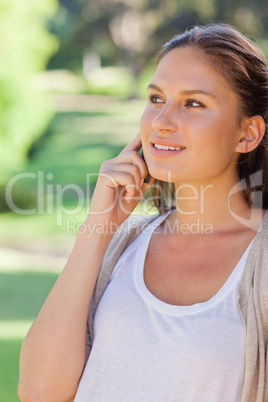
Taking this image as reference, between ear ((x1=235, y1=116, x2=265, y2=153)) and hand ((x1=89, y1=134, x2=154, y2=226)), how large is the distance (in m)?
0.36

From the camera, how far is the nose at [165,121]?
1.94 metres

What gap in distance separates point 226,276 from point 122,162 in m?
0.59

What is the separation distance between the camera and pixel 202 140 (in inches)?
76.3

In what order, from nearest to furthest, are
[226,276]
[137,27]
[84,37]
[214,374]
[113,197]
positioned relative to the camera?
[214,374] → [226,276] → [113,197] → [137,27] → [84,37]

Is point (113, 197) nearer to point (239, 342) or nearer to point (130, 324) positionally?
point (130, 324)

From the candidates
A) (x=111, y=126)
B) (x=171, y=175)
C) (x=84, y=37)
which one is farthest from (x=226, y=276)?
(x=84, y=37)

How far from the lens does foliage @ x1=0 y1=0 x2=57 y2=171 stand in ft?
29.6

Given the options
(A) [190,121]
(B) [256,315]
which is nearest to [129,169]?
(A) [190,121]

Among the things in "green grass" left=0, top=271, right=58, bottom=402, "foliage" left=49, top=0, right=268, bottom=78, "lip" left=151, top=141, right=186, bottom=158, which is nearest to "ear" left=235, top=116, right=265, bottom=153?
"lip" left=151, top=141, right=186, bottom=158

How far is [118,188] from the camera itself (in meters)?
2.20

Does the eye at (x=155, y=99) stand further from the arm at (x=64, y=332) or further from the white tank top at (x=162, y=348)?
the white tank top at (x=162, y=348)

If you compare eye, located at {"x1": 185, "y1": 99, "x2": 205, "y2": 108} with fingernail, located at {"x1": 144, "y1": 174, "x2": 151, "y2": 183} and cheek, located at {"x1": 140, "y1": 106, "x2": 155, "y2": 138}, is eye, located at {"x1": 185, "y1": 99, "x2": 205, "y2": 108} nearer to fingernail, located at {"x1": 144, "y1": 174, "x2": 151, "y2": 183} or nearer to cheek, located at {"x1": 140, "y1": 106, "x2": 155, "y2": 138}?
cheek, located at {"x1": 140, "y1": 106, "x2": 155, "y2": 138}

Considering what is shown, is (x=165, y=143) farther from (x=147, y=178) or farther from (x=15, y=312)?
(x=15, y=312)

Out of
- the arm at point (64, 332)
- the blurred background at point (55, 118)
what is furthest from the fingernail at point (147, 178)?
the blurred background at point (55, 118)
